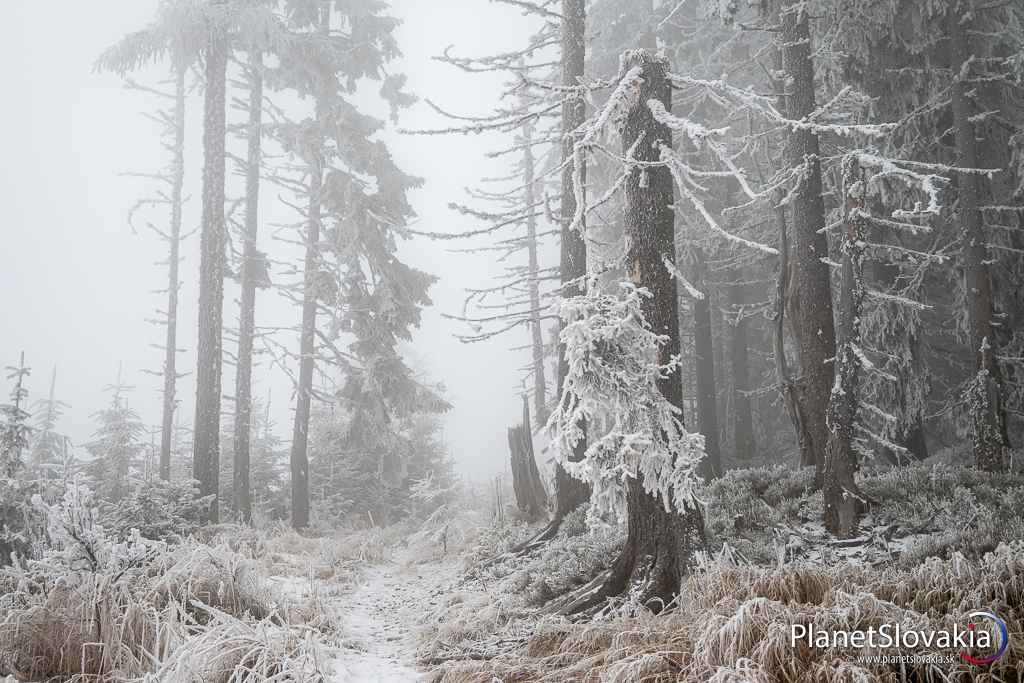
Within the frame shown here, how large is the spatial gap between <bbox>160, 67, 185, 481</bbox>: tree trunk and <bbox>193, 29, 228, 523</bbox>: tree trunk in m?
7.64

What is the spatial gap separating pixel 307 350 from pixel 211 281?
14.3 ft

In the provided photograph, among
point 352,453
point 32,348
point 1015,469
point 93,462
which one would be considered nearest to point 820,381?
point 1015,469

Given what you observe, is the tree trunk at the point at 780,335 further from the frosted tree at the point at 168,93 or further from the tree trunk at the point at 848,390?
the frosted tree at the point at 168,93

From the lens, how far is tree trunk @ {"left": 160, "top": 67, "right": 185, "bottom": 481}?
62.8 feet

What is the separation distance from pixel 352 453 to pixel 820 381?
51.0 feet

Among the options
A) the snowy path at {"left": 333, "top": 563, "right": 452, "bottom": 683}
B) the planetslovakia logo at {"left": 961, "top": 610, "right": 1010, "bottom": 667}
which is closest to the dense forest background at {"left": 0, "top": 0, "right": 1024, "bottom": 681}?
the planetslovakia logo at {"left": 961, "top": 610, "right": 1010, "bottom": 667}

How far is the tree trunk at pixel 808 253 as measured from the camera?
8180 millimetres

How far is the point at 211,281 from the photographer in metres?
12.4

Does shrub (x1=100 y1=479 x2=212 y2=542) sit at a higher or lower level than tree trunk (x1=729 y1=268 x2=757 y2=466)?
lower

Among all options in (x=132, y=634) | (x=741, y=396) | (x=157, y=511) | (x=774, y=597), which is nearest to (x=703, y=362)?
(x=741, y=396)

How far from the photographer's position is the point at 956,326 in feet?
42.0

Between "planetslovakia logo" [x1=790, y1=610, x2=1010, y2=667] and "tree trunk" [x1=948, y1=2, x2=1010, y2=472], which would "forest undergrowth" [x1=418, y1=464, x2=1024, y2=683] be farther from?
"tree trunk" [x1=948, y1=2, x2=1010, y2=472]

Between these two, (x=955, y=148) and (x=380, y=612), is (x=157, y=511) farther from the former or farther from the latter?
(x=955, y=148)

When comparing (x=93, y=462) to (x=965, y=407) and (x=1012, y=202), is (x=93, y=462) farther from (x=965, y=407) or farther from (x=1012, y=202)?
(x=1012, y=202)
